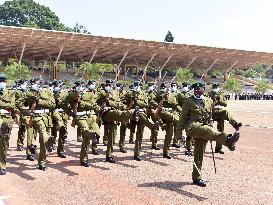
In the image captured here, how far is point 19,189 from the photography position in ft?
27.5

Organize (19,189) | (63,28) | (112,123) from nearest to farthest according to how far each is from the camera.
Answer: (19,189) < (112,123) < (63,28)

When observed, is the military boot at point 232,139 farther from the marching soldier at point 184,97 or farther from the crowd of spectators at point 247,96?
the crowd of spectators at point 247,96

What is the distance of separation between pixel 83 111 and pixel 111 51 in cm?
4637

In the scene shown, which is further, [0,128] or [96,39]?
[96,39]

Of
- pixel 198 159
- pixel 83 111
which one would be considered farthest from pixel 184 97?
pixel 198 159

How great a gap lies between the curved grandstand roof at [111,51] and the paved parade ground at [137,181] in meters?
32.3

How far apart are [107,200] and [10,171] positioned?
3439 millimetres

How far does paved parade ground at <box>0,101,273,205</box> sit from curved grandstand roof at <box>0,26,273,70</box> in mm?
32338

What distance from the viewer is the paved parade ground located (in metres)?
7.76

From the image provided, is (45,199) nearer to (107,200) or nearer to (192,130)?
(107,200)

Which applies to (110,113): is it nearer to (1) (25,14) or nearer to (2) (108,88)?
(2) (108,88)

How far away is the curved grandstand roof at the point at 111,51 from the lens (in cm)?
4488

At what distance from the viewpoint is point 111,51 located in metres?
56.7

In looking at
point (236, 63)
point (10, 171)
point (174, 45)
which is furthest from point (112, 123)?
point (236, 63)
